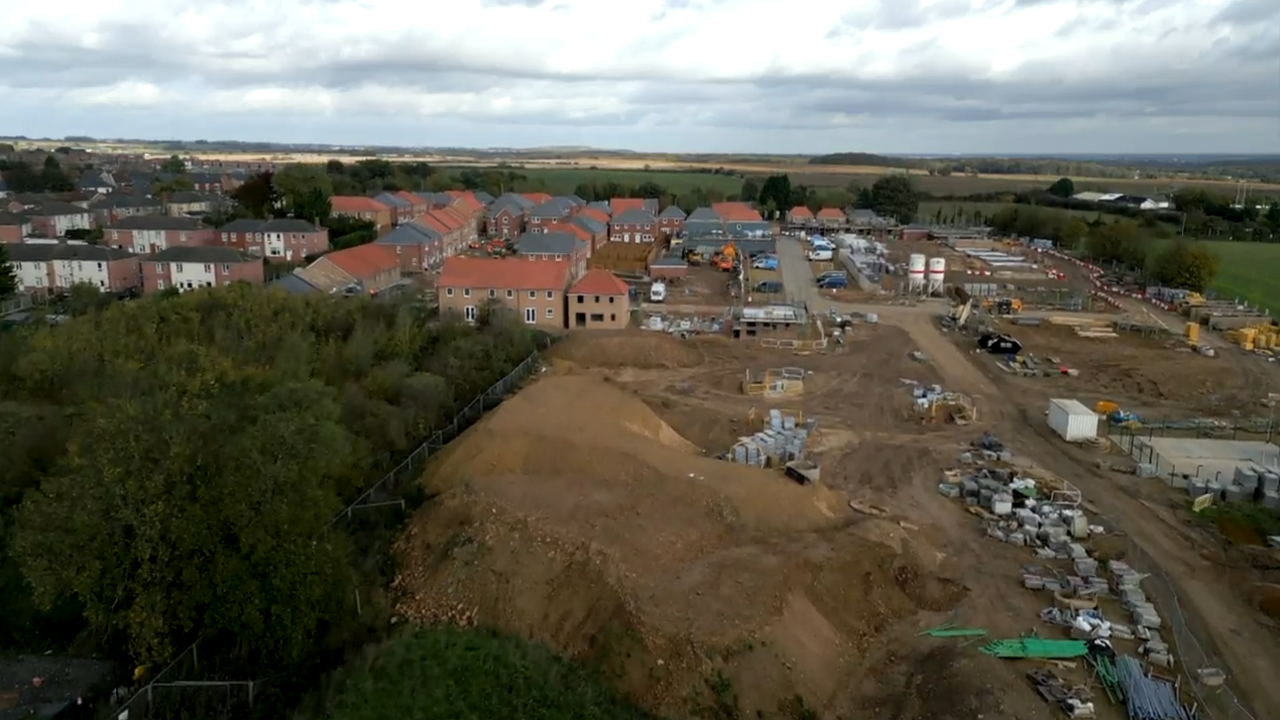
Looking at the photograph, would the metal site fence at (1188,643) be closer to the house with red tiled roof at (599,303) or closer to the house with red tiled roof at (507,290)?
the house with red tiled roof at (599,303)

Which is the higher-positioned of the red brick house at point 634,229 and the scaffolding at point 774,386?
the red brick house at point 634,229

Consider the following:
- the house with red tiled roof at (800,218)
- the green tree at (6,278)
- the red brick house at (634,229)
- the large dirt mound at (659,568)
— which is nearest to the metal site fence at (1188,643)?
the large dirt mound at (659,568)

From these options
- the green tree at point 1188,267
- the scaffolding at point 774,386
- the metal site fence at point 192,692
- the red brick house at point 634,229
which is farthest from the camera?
the red brick house at point 634,229

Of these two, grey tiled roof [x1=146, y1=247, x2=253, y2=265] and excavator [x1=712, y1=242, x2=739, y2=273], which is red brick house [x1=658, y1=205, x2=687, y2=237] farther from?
grey tiled roof [x1=146, y1=247, x2=253, y2=265]

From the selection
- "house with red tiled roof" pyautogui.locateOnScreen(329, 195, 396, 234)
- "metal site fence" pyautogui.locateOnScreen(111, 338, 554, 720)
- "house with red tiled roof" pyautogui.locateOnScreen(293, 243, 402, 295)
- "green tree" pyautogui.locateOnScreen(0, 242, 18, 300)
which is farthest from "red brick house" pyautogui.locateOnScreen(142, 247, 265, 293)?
"metal site fence" pyautogui.locateOnScreen(111, 338, 554, 720)

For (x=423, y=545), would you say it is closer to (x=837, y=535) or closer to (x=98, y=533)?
(x=98, y=533)

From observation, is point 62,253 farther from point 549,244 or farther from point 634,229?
point 634,229
